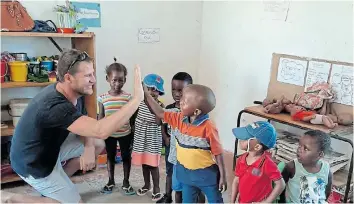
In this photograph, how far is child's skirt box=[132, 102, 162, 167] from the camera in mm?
2564

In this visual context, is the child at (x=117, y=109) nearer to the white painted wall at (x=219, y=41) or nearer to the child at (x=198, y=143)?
the child at (x=198, y=143)

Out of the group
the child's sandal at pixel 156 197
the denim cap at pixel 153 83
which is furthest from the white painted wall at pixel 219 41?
the child's sandal at pixel 156 197

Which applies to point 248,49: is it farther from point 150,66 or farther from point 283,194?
point 283,194

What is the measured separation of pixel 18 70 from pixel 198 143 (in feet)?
5.42

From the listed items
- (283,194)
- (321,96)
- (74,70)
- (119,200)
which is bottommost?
(119,200)

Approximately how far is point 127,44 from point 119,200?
1.53 meters

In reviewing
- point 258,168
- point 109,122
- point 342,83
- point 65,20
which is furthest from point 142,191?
point 342,83

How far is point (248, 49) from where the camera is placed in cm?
348

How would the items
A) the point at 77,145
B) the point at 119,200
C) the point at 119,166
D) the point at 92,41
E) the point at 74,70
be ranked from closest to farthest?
the point at 74,70 < the point at 77,145 < the point at 119,200 < the point at 92,41 < the point at 119,166

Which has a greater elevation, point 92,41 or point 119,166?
point 92,41

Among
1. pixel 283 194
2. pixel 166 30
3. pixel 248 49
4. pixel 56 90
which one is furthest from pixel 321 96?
pixel 56 90

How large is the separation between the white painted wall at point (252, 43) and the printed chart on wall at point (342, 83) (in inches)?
3.2

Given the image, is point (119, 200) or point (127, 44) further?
point (127, 44)

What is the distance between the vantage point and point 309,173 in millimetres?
1898
